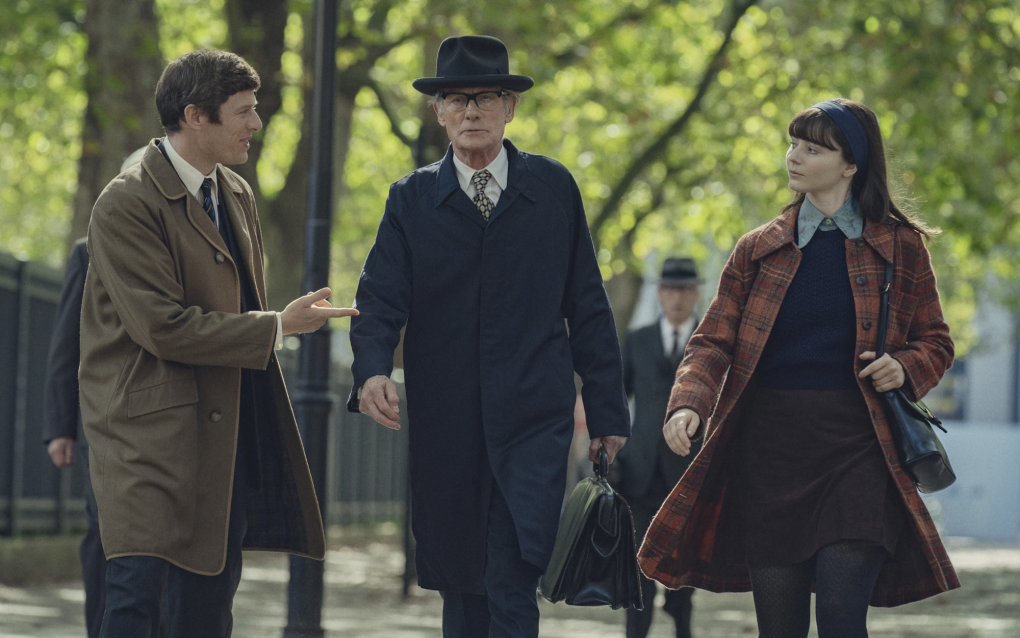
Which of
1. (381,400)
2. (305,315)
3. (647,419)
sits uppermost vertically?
(305,315)

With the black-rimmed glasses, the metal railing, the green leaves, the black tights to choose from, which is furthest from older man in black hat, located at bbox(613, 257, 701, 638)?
the metal railing

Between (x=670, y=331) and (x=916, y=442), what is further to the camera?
(x=670, y=331)

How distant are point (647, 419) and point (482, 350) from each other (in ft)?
9.94

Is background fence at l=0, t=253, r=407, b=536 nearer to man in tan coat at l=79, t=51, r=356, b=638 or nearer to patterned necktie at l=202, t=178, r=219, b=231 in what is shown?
man in tan coat at l=79, t=51, r=356, b=638

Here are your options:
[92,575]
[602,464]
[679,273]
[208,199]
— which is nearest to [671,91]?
[679,273]

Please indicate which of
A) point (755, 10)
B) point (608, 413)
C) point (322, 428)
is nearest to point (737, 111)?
point (755, 10)

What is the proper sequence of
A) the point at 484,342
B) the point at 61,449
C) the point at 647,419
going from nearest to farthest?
the point at 484,342, the point at 61,449, the point at 647,419

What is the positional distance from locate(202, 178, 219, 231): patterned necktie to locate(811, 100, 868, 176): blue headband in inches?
77.8

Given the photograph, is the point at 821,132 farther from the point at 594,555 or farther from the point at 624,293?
the point at 624,293

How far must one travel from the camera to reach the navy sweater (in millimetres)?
4852

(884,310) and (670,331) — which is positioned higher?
(884,310)

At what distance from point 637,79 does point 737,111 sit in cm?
219

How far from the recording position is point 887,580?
4961 mm

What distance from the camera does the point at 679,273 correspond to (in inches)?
328
